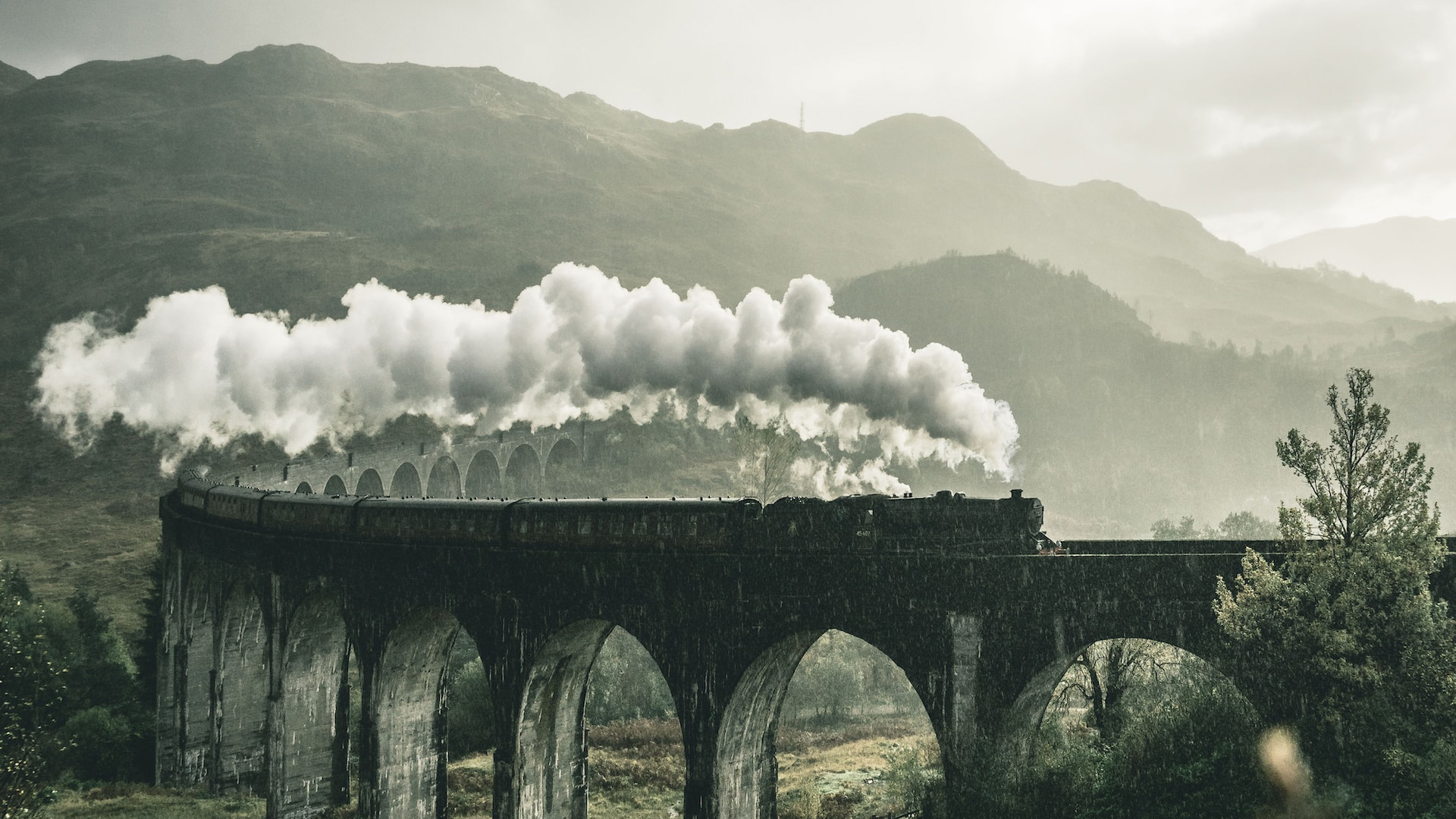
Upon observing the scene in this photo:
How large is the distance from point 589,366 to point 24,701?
2000 centimetres

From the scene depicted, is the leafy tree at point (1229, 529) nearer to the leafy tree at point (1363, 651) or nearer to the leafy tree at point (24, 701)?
the leafy tree at point (1363, 651)

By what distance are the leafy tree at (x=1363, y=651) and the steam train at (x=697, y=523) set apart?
11.7ft

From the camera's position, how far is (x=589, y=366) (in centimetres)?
3569

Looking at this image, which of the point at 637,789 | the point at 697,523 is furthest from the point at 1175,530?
the point at 697,523

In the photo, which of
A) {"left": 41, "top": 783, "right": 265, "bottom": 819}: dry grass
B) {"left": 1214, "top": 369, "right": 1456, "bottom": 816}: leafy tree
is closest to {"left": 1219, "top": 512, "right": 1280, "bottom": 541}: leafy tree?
{"left": 1214, "top": 369, "right": 1456, "bottom": 816}: leafy tree

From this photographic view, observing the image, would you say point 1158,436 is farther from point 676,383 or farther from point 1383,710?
point 1383,710

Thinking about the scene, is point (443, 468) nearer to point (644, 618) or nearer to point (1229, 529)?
point (644, 618)

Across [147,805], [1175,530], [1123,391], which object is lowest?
[147,805]

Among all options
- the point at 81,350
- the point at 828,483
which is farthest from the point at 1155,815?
the point at 81,350

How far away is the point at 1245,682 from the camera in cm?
1401

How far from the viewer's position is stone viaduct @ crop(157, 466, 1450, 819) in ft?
50.9

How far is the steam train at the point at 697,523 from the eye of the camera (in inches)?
653

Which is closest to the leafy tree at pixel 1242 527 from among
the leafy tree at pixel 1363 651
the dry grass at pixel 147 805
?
the leafy tree at pixel 1363 651

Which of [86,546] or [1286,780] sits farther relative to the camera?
[86,546]
